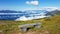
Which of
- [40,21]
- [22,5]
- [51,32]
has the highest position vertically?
[22,5]

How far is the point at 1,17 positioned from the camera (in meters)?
3.08

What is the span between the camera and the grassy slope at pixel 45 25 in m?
2.90

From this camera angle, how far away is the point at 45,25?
9.74ft

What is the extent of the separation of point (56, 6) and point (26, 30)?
1.09 meters

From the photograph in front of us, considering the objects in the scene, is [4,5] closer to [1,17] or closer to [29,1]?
[1,17]

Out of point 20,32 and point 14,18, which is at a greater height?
point 14,18

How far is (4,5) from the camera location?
123 inches

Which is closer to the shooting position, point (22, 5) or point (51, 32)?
point (51, 32)

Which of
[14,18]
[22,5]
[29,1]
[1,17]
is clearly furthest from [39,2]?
[1,17]

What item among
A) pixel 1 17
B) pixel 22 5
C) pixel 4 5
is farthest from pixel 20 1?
pixel 1 17

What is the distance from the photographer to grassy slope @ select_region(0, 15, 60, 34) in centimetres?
290

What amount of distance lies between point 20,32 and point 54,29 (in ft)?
3.04

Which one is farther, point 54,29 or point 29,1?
point 29,1

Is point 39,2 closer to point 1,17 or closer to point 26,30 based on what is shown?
point 26,30
